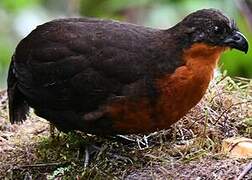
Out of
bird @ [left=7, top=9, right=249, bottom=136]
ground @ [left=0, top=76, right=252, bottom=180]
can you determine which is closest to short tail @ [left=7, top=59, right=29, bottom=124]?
ground @ [left=0, top=76, right=252, bottom=180]

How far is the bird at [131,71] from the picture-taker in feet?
12.0

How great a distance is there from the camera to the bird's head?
3.65m

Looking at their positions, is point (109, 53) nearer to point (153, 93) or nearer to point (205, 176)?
point (153, 93)

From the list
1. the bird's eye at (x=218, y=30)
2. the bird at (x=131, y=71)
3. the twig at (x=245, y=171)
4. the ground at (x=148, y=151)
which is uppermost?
the bird's eye at (x=218, y=30)

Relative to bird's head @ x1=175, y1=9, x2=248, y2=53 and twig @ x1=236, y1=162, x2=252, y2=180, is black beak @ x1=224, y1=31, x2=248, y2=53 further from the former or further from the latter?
twig @ x1=236, y1=162, x2=252, y2=180

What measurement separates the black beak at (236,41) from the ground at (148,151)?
0.52 m

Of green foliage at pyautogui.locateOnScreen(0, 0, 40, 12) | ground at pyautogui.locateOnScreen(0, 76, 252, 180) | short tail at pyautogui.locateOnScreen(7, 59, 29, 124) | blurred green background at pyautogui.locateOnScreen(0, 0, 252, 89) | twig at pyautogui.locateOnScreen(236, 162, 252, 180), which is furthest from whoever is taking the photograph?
green foliage at pyautogui.locateOnScreen(0, 0, 40, 12)

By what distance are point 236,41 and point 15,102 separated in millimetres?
1309

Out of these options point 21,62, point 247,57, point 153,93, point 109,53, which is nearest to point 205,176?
point 153,93

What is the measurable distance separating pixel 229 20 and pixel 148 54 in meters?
0.43

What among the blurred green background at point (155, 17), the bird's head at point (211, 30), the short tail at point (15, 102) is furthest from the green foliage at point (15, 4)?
the bird's head at point (211, 30)

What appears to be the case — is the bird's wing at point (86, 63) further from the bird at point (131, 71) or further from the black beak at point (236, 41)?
the black beak at point (236, 41)

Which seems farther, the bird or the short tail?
the short tail

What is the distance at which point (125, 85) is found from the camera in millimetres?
3668
